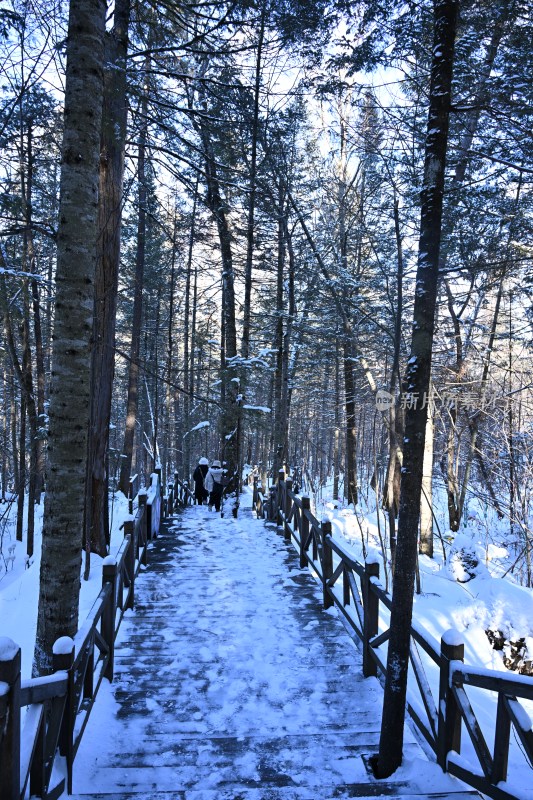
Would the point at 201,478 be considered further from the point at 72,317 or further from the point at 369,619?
the point at 72,317

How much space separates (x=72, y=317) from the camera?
371cm

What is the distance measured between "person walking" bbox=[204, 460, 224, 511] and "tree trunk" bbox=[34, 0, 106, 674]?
432 inches

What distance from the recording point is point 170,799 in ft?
10.9

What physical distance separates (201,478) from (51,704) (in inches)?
Result: 530

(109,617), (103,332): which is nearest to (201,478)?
(103,332)

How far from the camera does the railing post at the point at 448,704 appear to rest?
3.51 meters

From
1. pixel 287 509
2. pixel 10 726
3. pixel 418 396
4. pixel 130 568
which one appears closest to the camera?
pixel 10 726

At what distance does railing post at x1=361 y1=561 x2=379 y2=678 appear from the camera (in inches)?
196

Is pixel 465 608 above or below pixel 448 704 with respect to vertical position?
below

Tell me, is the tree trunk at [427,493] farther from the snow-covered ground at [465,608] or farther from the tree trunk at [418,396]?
the tree trunk at [418,396]

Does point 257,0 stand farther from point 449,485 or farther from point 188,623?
point 449,485

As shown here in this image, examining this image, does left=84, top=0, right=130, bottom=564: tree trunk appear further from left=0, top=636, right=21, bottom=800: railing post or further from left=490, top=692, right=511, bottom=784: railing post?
left=490, top=692, right=511, bottom=784: railing post

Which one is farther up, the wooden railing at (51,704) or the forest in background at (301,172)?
the forest in background at (301,172)

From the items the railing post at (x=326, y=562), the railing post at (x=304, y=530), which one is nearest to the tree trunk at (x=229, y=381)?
the railing post at (x=304, y=530)
